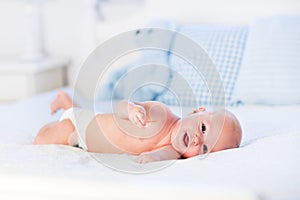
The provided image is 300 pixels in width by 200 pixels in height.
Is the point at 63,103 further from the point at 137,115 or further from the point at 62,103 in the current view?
the point at 137,115

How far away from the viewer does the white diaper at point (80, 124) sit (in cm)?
125

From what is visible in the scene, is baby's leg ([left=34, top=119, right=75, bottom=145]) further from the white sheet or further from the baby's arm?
the baby's arm

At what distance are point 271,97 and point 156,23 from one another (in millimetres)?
703

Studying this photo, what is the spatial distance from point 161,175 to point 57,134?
1.73 ft

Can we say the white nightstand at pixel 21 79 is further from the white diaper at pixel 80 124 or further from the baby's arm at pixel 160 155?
the baby's arm at pixel 160 155

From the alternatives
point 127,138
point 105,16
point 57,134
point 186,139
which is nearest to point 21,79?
point 105,16

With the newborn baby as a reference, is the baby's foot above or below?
below

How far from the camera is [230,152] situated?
3.45 ft

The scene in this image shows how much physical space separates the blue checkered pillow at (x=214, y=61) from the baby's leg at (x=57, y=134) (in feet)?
1.94

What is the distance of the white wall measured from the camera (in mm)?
2293

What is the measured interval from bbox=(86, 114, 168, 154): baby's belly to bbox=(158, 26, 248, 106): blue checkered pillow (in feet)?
1.99

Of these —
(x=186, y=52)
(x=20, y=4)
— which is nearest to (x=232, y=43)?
(x=186, y=52)

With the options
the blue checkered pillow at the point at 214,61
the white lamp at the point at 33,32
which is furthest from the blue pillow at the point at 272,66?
the white lamp at the point at 33,32

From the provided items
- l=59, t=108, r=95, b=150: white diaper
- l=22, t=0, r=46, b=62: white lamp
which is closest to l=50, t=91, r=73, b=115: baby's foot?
l=59, t=108, r=95, b=150: white diaper
